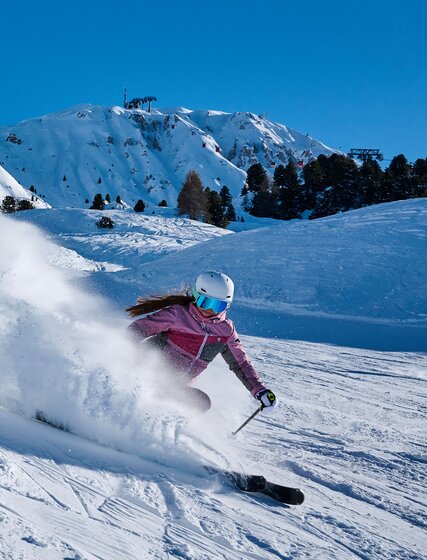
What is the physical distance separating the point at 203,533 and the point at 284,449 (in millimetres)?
2030

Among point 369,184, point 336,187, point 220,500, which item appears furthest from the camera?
point 336,187

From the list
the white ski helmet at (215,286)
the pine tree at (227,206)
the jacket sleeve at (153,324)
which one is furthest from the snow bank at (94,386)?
the pine tree at (227,206)

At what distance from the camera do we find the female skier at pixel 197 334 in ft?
15.3

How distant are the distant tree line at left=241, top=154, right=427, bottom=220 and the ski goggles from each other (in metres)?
43.0

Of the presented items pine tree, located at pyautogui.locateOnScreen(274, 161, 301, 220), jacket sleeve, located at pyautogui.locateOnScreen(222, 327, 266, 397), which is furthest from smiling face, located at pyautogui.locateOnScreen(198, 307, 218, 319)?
pine tree, located at pyautogui.locateOnScreen(274, 161, 301, 220)

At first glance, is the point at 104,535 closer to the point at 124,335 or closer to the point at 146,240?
the point at 124,335


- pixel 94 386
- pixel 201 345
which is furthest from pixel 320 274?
pixel 94 386

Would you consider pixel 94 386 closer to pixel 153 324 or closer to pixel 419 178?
pixel 153 324

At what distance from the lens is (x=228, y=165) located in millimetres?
198500

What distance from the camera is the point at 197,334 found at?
486 centimetres

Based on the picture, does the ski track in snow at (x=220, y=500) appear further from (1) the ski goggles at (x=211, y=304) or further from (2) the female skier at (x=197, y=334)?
(1) the ski goggles at (x=211, y=304)

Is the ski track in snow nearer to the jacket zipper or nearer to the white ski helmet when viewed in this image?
the jacket zipper

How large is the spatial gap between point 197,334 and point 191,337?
0.06 m

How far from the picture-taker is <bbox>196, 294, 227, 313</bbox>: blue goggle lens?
4.68m
